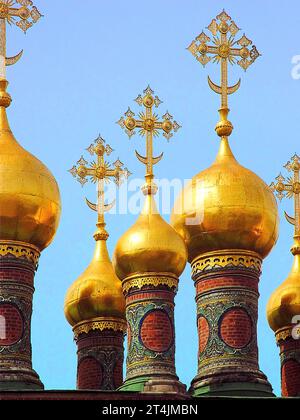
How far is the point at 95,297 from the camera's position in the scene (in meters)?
39.0

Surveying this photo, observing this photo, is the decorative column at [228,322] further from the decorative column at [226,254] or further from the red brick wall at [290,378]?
the red brick wall at [290,378]

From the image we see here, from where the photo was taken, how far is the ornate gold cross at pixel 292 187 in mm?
39812

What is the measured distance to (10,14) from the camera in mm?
37344

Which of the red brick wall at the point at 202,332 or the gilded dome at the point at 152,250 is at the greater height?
the gilded dome at the point at 152,250

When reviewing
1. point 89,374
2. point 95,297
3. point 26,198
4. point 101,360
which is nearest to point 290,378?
point 101,360

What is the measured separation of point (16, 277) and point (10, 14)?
4457 mm

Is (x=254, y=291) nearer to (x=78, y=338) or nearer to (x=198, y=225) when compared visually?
(x=198, y=225)

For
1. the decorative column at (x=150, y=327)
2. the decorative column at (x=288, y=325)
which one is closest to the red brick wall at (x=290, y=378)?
the decorative column at (x=288, y=325)

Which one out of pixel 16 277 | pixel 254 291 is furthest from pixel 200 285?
pixel 16 277

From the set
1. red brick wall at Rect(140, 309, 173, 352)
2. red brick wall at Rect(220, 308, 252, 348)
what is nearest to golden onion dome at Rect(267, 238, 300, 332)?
red brick wall at Rect(220, 308, 252, 348)

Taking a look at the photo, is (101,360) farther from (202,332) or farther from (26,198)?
(26,198)

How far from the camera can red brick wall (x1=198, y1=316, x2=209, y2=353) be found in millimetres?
36344

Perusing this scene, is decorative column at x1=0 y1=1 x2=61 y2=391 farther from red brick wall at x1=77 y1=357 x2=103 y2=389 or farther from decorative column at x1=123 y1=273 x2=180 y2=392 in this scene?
red brick wall at x1=77 y1=357 x2=103 y2=389
